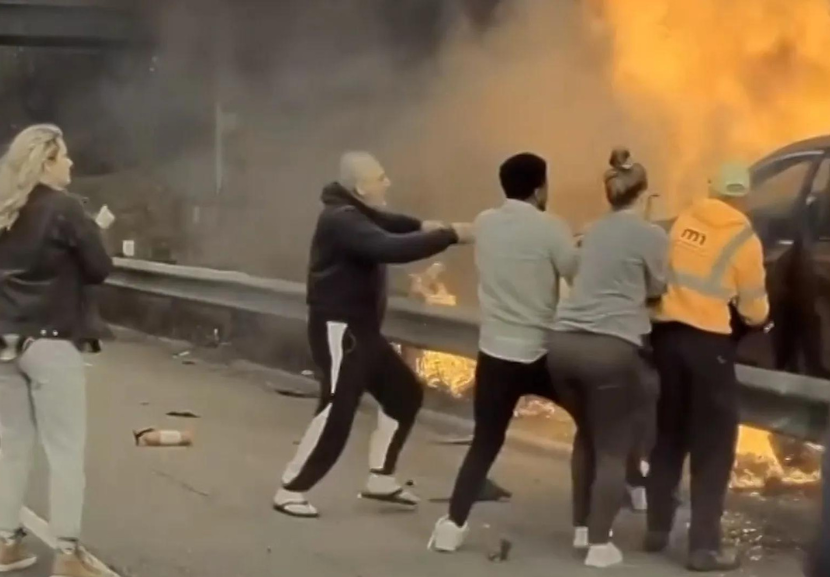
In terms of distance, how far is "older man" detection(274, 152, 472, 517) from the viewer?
27.0 feet

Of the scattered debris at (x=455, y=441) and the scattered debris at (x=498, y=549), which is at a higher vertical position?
the scattered debris at (x=498, y=549)

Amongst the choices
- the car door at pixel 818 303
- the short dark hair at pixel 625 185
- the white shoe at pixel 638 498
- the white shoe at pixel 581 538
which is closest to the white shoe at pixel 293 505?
the white shoe at pixel 581 538

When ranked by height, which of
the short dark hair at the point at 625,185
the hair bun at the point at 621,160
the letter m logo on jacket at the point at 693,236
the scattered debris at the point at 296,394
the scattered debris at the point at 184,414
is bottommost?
the scattered debris at the point at 296,394

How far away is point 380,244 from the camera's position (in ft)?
26.4

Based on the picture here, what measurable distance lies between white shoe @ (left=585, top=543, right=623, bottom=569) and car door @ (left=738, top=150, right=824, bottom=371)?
104 inches

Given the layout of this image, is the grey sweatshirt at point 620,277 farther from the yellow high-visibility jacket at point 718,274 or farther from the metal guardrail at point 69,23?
the metal guardrail at point 69,23

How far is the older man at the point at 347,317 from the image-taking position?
27.0ft

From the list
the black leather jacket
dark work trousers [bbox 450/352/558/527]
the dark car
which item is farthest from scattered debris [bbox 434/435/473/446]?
the black leather jacket

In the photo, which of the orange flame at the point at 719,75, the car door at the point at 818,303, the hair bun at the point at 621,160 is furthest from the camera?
the orange flame at the point at 719,75

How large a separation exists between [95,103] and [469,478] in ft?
80.4

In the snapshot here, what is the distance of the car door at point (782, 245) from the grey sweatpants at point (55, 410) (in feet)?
13.8

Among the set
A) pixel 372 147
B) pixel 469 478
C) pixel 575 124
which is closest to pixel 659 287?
pixel 469 478

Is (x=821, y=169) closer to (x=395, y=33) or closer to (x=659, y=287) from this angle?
(x=659, y=287)

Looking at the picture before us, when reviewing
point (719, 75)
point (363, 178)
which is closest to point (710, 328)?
point (363, 178)
